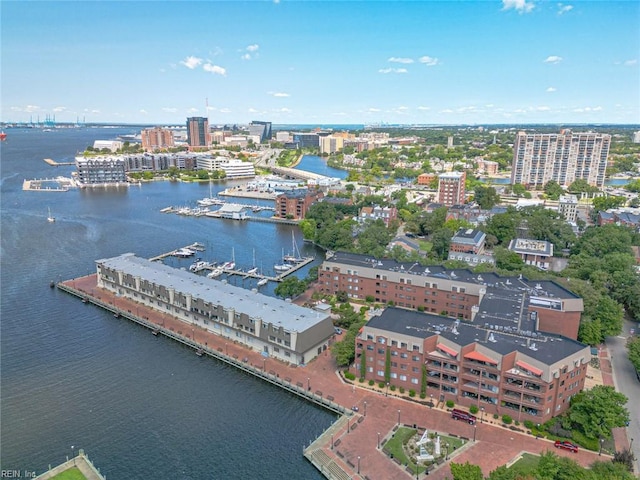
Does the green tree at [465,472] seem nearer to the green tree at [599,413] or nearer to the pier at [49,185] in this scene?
the green tree at [599,413]

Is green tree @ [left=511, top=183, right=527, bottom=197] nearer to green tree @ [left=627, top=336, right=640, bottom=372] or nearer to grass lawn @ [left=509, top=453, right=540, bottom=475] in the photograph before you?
green tree @ [left=627, top=336, right=640, bottom=372]

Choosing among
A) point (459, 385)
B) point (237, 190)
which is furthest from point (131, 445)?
point (237, 190)

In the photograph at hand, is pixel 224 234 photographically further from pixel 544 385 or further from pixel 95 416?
pixel 544 385

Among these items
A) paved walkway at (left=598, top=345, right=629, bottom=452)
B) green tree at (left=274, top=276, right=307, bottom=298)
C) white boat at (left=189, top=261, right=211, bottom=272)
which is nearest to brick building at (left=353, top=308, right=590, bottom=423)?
paved walkway at (left=598, top=345, right=629, bottom=452)

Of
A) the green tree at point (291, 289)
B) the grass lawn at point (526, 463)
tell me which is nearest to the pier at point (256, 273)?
the green tree at point (291, 289)

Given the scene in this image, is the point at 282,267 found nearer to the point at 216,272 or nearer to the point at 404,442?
the point at 216,272

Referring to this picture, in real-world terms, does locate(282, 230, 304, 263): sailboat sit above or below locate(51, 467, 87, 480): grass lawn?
above
